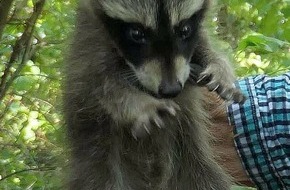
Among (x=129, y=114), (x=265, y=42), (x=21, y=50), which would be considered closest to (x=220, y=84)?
(x=265, y=42)

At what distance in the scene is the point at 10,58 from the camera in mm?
3697

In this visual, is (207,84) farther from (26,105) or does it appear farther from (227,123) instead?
(26,105)

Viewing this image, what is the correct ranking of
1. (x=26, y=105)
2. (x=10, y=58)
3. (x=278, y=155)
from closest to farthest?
1. (x=278, y=155)
2. (x=10, y=58)
3. (x=26, y=105)

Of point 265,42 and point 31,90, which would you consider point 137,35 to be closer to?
point 265,42

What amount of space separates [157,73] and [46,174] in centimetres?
131

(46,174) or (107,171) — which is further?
(46,174)

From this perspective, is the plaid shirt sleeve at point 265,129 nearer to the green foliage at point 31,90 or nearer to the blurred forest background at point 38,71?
the blurred forest background at point 38,71

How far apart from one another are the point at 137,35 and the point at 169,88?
0.21m

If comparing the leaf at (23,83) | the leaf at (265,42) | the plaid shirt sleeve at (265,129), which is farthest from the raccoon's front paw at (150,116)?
the leaf at (23,83)

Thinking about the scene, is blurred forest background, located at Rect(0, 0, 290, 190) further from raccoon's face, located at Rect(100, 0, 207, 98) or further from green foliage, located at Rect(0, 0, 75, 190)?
raccoon's face, located at Rect(100, 0, 207, 98)

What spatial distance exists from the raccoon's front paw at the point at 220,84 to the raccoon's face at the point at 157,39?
19 centimetres

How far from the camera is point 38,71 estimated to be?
3756mm

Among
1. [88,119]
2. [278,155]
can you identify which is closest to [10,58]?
[88,119]

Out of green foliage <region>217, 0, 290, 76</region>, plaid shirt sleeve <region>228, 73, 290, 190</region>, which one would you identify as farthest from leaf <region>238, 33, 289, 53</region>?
plaid shirt sleeve <region>228, 73, 290, 190</region>
